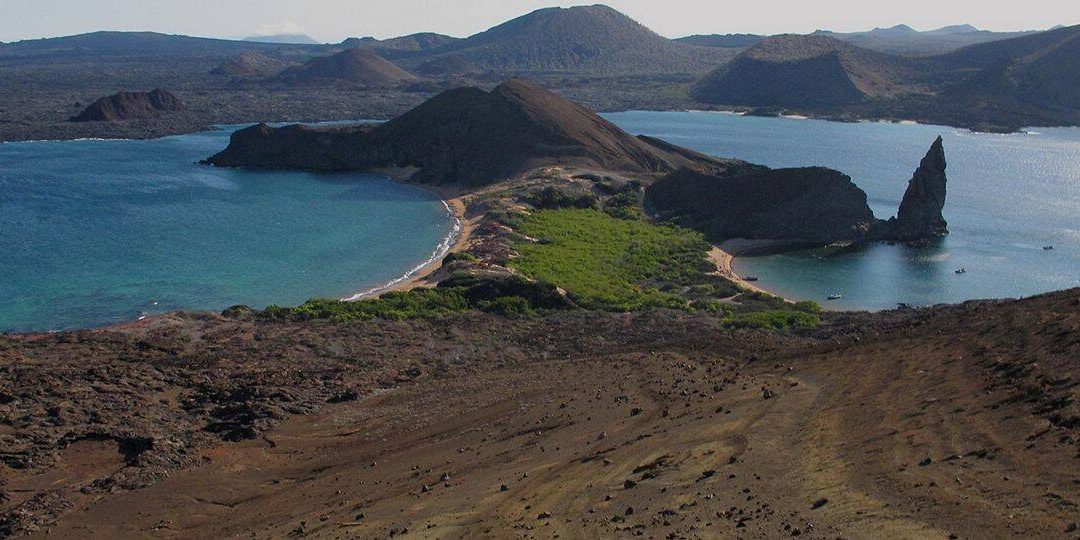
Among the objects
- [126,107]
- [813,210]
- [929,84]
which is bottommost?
[813,210]

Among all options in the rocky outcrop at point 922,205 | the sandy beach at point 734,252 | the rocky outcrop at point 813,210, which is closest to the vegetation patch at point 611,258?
the sandy beach at point 734,252

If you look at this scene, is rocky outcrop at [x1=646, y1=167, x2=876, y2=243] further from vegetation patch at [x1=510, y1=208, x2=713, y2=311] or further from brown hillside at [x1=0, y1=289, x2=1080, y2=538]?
brown hillside at [x1=0, y1=289, x2=1080, y2=538]

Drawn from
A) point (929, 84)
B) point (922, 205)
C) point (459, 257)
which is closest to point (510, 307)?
point (459, 257)

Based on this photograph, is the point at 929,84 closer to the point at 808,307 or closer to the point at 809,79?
the point at 809,79

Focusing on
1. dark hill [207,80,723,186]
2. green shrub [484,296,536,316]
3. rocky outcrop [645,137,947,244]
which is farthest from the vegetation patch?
dark hill [207,80,723,186]

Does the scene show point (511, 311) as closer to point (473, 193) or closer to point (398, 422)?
point (398, 422)

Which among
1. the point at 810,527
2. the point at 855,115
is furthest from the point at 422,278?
the point at 855,115

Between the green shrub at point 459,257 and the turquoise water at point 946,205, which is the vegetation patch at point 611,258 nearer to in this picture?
the green shrub at point 459,257
